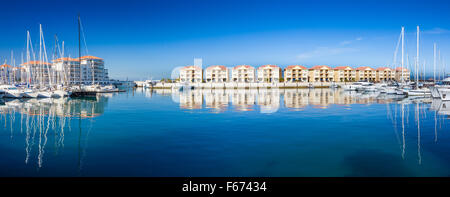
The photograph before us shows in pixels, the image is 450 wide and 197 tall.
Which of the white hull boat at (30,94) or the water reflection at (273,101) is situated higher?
the white hull boat at (30,94)

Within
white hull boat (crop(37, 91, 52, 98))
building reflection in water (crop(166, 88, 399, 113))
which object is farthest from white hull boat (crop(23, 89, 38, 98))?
building reflection in water (crop(166, 88, 399, 113))

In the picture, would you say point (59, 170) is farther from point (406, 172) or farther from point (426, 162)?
point (426, 162)

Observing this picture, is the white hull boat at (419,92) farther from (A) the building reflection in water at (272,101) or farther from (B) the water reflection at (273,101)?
(A) the building reflection in water at (272,101)

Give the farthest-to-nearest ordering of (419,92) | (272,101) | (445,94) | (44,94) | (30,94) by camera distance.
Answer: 1. (419,92)
2. (44,94)
3. (30,94)
4. (272,101)
5. (445,94)

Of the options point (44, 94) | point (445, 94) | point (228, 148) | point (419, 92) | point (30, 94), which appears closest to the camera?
point (228, 148)

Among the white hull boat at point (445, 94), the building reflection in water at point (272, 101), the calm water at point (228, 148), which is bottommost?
the calm water at point (228, 148)

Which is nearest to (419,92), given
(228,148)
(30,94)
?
(228,148)

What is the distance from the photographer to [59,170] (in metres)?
7.66

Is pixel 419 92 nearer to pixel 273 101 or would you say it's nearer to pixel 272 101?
pixel 273 101

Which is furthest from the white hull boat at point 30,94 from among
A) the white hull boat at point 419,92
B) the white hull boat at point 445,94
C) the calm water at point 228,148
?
the white hull boat at point 419,92

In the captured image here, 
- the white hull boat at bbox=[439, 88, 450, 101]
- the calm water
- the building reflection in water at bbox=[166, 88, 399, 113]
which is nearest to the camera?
the calm water

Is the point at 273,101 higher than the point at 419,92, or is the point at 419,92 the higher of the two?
the point at 419,92

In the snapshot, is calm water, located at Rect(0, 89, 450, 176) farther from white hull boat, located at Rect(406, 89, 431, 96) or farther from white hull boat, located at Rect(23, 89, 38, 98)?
white hull boat, located at Rect(406, 89, 431, 96)

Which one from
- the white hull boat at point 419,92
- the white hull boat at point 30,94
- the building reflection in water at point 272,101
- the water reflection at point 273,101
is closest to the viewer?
the building reflection in water at point 272,101
